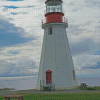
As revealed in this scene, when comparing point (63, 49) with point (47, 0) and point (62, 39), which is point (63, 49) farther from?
point (47, 0)

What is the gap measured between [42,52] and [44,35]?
214 cm

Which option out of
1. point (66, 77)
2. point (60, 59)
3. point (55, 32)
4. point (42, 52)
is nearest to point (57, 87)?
point (66, 77)

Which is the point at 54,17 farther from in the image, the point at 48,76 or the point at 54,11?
the point at 48,76

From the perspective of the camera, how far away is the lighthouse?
2191 cm

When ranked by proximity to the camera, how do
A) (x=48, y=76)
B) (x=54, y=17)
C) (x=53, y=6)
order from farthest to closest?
(x=53, y=6) < (x=54, y=17) < (x=48, y=76)

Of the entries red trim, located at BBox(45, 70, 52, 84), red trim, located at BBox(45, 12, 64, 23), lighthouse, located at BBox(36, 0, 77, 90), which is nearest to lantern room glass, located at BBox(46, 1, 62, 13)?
lighthouse, located at BBox(36, 0, 77, 90)

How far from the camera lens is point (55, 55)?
22344 millimetres

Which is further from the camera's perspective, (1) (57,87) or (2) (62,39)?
(2) (62,39)

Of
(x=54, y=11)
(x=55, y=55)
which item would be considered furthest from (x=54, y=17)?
(x=55, y=55)

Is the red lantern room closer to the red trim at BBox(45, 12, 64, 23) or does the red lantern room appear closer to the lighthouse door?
the red trim at BBox(45, 12, 64, 23)

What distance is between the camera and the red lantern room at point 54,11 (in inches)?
908

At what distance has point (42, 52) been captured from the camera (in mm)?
23750

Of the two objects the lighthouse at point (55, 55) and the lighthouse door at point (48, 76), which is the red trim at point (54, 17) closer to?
the lighthouse at point (55, 55)

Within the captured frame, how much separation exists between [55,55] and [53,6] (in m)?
6.09
